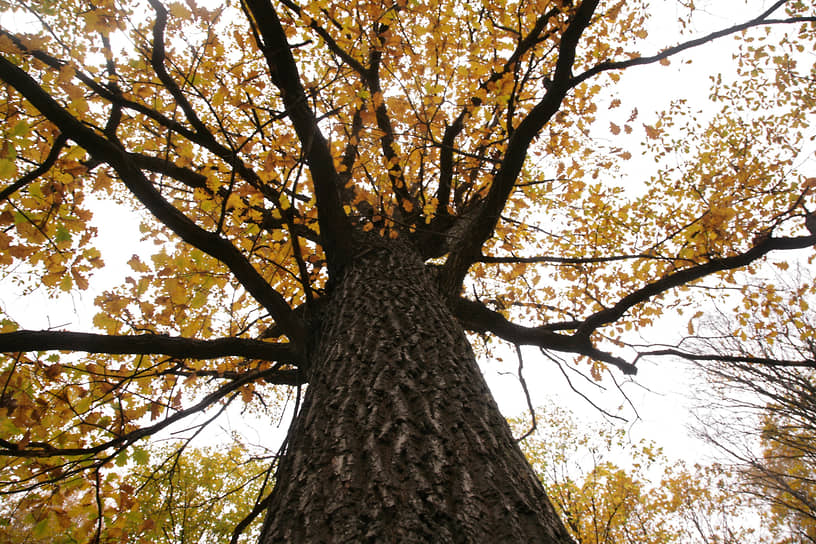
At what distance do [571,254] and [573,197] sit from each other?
2.42m

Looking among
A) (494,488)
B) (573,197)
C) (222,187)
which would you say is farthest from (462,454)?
(573,197)

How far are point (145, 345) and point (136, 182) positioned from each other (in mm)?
984

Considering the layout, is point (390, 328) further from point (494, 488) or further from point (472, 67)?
point (472, 67)

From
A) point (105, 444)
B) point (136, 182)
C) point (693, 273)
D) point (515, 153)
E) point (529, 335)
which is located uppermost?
point (515, 153)

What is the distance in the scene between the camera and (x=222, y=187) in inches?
128

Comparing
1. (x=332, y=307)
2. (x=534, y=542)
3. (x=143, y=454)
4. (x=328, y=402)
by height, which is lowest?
(x=534, y=542)

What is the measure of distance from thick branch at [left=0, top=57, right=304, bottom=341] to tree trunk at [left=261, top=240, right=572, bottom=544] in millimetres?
636

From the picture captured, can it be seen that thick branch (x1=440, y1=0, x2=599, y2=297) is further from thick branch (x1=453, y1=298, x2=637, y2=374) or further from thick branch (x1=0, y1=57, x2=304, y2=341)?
thick branch (x1=0, y1=57, x2=304, y2=341)

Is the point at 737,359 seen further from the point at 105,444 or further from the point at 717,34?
the point at 105,444

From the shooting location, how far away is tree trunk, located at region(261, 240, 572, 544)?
109 cm

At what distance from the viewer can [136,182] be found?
73.5 inches

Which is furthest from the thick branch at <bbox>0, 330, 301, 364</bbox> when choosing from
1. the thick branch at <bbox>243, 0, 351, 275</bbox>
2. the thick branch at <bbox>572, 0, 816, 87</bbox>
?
the thick branch at <bbox>572, 0, 816, 87</bbox>

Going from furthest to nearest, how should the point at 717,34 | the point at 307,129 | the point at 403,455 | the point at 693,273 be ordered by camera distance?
the point at 693,273 → the point at 307,129 → the point at 717,34 → the point at 403,455

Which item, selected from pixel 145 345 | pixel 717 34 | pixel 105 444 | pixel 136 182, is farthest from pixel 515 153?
pixel 105 444
